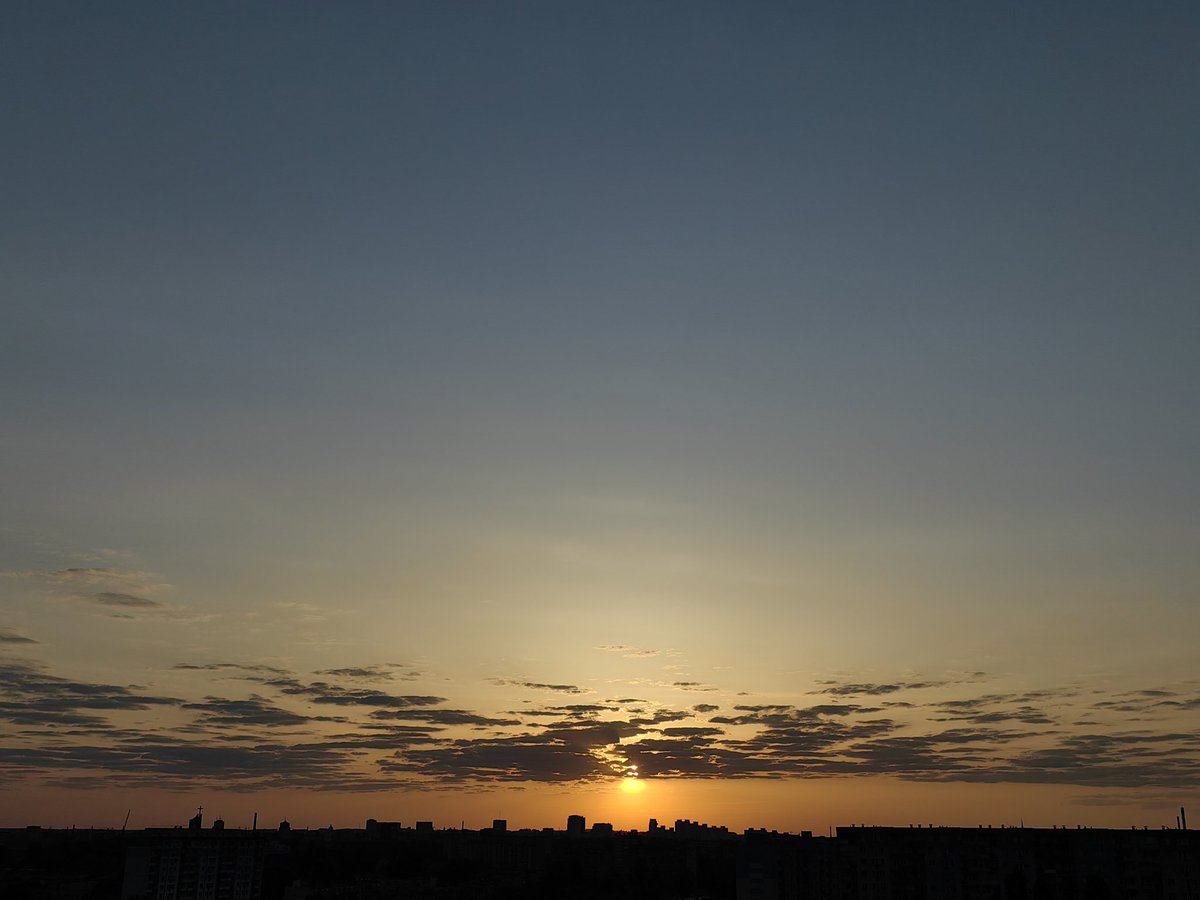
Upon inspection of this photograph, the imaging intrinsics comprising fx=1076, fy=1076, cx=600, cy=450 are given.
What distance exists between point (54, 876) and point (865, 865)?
146m

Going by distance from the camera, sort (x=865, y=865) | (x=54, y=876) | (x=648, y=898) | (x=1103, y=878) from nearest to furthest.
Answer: (x=1103, y=878)
(x=865, y=865)
(x=648, y=898)
(x=54, y=876)

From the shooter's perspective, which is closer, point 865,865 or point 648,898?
point 865,865

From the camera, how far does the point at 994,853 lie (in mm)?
105625

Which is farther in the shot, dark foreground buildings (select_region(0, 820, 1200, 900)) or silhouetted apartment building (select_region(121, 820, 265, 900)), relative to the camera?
silhouetted apartment building (select_region(121, 820, 265, 900))

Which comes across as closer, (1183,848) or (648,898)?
(1183,848)

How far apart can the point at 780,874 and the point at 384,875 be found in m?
102

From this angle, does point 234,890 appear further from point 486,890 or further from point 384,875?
point 384,875

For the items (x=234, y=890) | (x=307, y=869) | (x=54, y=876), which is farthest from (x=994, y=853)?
(x=54, y=876)

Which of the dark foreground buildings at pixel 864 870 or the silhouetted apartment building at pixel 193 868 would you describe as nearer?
the dark foreground buildings at pixel 864 870

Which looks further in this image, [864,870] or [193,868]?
[193,868]

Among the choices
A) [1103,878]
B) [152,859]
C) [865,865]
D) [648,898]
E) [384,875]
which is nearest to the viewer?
[1103,878]

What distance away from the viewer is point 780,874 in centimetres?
12188

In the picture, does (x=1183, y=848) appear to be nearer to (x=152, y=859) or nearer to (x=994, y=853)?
(x=994, y=853)

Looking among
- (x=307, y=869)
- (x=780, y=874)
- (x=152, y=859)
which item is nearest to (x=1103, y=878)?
(x=780, y=874)
